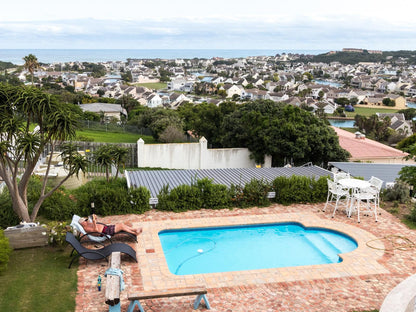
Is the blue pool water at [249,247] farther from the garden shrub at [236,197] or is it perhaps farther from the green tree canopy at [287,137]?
the green tree canopy at [287,137]

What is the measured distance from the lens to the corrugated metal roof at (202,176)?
1416cm

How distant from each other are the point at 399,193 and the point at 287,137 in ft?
30.5

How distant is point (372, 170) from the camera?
17188 mm

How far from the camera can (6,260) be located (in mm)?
8266

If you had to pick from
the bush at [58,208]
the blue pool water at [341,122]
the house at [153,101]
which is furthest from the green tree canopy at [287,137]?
the house at [153,101]

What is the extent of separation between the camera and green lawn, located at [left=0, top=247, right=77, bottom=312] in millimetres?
7156

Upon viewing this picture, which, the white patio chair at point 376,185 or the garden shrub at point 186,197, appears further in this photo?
the garden shrub at point 186,197

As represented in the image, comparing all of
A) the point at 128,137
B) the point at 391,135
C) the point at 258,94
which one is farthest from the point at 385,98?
the point at 128,137

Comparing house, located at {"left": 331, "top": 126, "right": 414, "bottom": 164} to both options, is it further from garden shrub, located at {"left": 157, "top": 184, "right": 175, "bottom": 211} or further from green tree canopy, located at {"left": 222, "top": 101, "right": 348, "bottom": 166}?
garden shrub, located at {"left": 157, "top": 184, "right": 175, "bottom": 211}

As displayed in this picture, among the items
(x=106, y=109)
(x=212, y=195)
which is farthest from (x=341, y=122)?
(x=212, y=195)

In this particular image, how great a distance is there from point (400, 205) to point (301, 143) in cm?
914

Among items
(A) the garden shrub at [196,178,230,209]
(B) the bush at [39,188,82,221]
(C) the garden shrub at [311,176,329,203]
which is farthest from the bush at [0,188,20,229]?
(C) the garden shrub at [311,176,329,203]

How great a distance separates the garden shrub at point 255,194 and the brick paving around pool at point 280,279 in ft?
5.52

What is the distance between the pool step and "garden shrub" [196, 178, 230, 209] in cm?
286
